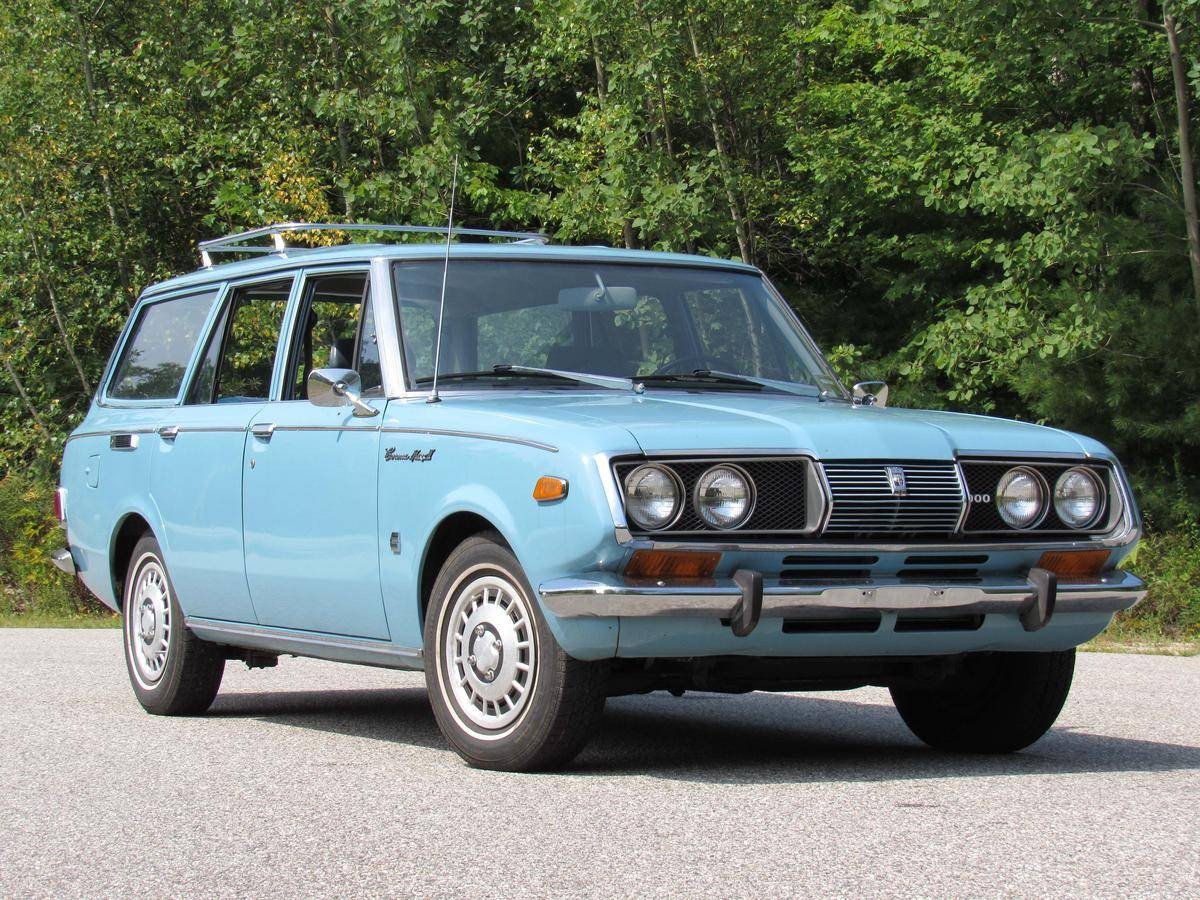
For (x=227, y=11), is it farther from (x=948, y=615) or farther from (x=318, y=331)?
(x=948, y=615)

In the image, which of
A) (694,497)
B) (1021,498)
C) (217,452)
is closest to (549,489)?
(694,497)

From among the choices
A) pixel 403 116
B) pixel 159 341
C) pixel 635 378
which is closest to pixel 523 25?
pixel 403 116

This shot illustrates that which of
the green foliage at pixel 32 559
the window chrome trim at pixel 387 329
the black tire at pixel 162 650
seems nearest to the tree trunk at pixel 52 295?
the green foliage at pixel 32 559

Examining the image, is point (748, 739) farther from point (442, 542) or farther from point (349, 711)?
point (349, 711)

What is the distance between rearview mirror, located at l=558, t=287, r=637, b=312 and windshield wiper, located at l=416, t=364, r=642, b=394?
14.0 inches

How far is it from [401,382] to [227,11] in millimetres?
25509

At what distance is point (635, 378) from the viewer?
7.05m

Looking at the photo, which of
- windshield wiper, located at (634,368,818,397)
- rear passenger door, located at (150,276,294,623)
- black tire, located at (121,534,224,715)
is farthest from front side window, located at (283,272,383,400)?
black tire, located at (121,534,224,715)

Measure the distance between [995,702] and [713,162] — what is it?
17821mm

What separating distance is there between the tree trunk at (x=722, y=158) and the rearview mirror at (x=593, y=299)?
16.6 metres

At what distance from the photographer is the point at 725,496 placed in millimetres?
5863

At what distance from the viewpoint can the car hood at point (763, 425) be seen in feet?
19.4

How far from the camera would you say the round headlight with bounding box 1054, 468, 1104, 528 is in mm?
6457

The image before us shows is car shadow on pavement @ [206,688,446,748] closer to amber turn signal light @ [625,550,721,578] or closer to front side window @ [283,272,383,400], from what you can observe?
front side window @ [283,272,383,400]
